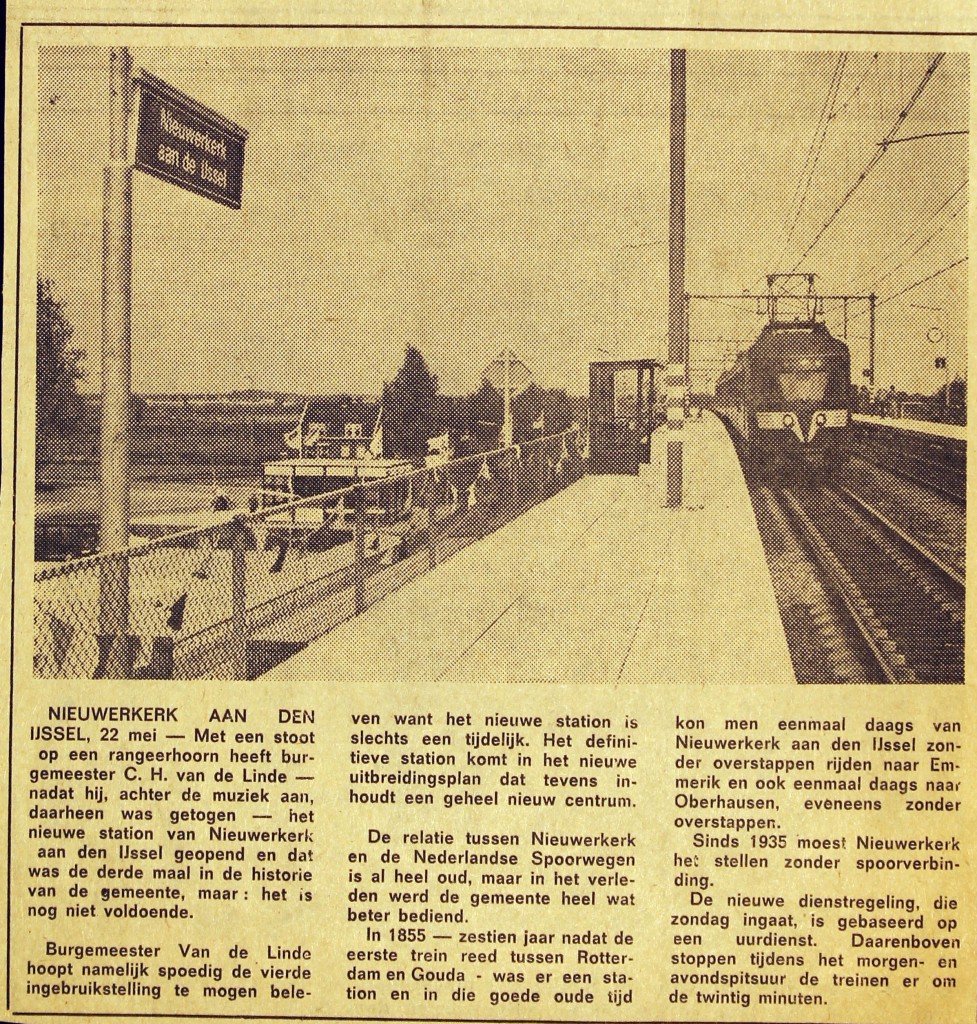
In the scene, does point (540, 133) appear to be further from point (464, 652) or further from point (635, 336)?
point (464, 652)

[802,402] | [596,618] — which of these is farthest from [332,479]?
[802,402]

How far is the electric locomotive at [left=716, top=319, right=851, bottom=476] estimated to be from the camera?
5.23 feet

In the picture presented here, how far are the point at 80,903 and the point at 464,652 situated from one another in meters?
0.80

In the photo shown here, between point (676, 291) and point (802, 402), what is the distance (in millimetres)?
316

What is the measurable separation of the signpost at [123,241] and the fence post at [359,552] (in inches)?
16.1

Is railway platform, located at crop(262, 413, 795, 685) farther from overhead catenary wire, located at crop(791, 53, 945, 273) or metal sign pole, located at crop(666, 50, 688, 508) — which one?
overhead catenary wire, located at crop(791, 53, 945, 273)

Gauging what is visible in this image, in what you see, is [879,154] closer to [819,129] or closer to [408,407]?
[819,129]

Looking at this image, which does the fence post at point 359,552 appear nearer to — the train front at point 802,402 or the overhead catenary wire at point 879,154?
the train front at point 802,402

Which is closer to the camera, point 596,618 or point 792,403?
point 596,618

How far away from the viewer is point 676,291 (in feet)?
5.28

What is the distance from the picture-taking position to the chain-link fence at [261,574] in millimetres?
1563

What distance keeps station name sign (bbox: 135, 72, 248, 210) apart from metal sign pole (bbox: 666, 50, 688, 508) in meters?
0.79

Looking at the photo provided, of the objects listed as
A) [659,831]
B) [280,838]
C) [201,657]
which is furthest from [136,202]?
[659,831]

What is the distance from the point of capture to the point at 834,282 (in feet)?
5.27
